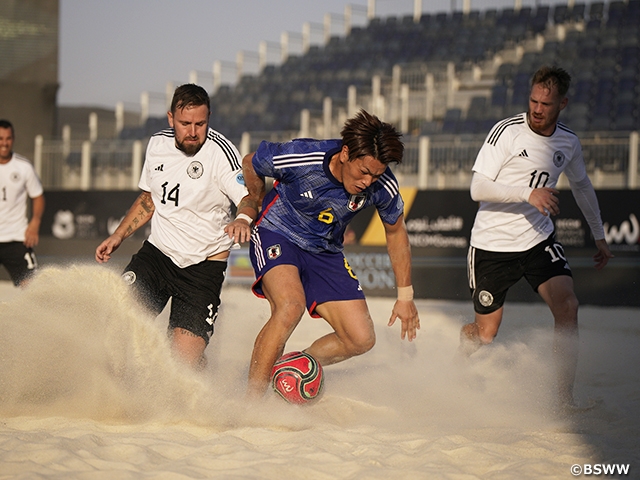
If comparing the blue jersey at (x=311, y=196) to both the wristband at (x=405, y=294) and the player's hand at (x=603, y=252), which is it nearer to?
the wristband at (x=405, y=294)

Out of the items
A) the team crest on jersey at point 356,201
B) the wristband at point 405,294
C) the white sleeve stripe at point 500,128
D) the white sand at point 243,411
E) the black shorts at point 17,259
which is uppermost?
the white sleeve stripe at point 500,128

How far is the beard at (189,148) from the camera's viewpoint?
16.3ft

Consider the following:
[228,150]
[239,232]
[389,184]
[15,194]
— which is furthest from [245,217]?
[15,194]

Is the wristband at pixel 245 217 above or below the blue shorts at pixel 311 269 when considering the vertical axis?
above

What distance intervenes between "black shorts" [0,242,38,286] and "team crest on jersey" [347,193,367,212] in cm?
457

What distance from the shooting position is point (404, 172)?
52.1 ft

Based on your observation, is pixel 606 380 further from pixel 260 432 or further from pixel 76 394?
pixel 76 394

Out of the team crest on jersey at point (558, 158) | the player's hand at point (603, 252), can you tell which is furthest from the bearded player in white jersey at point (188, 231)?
the player's hand at point (603, 252)

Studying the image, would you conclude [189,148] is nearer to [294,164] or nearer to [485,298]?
[294,164]

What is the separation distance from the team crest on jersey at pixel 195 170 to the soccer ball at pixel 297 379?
1.35 meters

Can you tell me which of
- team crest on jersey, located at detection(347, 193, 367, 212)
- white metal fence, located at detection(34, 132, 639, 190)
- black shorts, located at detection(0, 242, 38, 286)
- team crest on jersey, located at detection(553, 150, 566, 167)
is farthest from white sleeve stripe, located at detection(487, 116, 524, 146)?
white metal fence, located at detection(34, 132, 639, 190)

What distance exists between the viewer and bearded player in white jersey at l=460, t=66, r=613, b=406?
512 centimetres

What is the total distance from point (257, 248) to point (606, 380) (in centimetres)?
324

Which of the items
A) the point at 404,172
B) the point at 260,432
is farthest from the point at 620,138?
the point at 260,432
